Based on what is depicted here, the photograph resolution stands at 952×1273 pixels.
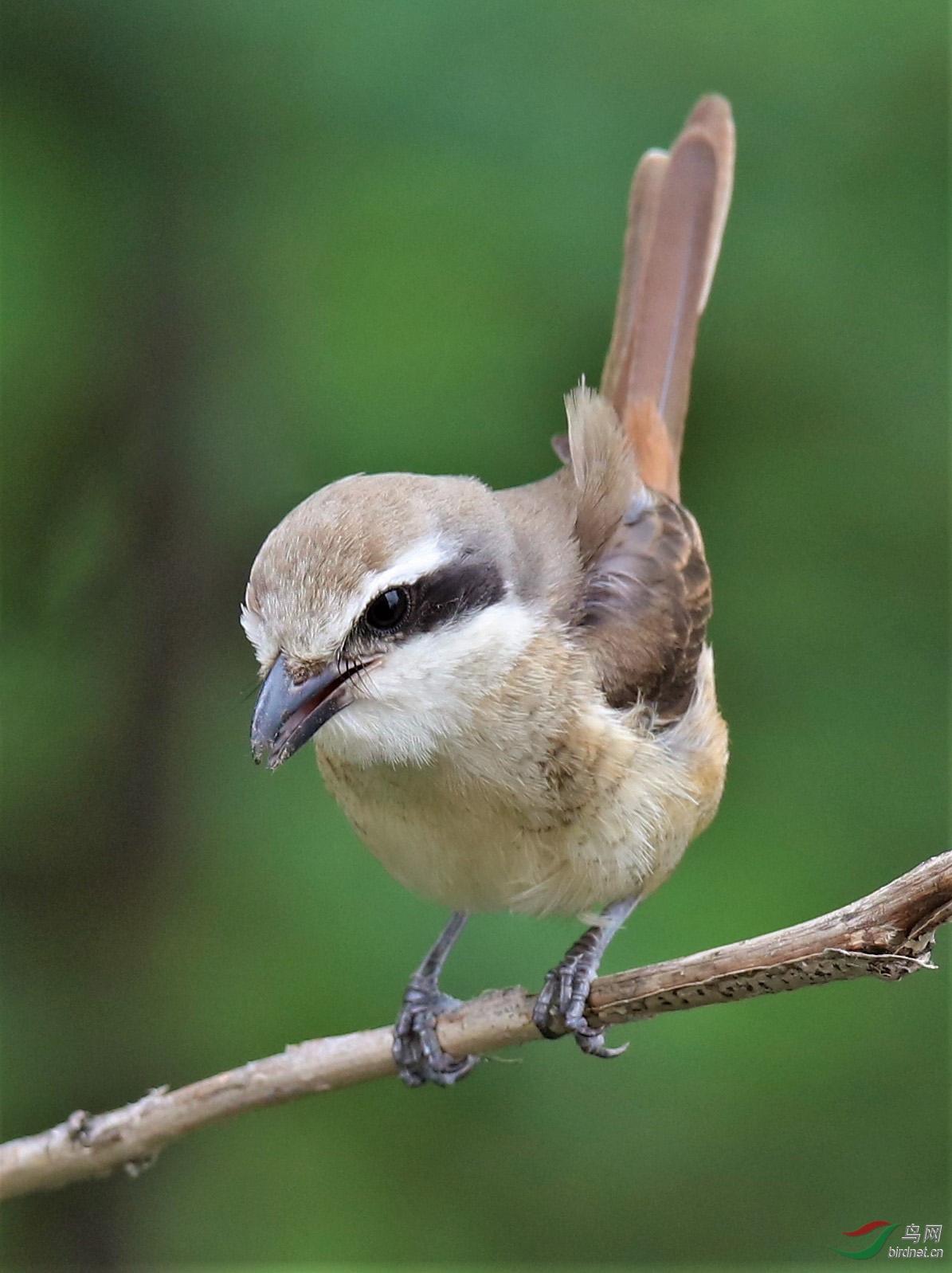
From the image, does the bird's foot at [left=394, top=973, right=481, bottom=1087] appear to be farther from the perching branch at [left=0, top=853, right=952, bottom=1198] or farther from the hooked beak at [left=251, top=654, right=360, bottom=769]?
the hooked beak at [left=251, top=654, right=360, bottom=769]

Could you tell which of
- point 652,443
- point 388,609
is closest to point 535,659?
point 388,609

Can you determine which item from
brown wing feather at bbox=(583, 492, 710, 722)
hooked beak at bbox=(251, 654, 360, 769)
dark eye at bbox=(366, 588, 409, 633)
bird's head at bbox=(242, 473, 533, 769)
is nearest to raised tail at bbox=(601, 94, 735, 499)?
brown wing feather at bbox=(583, 492, 710, 722)

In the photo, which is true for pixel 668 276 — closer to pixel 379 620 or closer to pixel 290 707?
pixel 379 620

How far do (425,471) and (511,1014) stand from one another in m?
1.19

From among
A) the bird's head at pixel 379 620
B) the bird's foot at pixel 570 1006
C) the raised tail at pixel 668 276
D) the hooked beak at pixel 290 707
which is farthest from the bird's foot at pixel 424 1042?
the raised tail at pixel 668 276

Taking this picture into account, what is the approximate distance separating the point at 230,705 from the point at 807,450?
57.5 inches

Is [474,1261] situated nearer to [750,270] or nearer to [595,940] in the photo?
[595,940]

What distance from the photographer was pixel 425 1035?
2.94m

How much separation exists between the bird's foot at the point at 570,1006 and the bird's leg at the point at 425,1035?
0.27 m

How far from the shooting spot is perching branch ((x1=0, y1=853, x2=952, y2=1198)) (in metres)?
2.11

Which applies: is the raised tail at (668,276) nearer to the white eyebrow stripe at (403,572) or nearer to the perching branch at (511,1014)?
the white eyebrow stripe at (403,572)

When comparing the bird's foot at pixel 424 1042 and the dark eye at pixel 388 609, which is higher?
the dark eye at pixel 388 609

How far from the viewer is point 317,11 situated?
3262mm

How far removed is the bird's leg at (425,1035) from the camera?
295 centimetres
